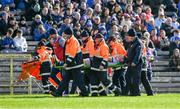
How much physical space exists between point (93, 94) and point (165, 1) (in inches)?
503

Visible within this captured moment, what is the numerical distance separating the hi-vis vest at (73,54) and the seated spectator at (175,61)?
854cm

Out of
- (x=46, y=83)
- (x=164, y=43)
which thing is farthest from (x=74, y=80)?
(x=164, y=43)

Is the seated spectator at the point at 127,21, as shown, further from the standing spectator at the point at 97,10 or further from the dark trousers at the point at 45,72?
the dark trousers at the point at 45,72

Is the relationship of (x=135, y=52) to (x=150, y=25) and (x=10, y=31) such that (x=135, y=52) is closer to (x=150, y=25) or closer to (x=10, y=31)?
(x=10, y=31)

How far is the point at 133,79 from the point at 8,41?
7086 mm

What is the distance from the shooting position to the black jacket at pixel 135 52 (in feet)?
107

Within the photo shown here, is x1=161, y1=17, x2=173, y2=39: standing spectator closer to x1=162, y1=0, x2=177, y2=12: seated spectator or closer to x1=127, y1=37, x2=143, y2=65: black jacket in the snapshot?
x1=162, y1=0, x2=177, y2=12: seated spectator

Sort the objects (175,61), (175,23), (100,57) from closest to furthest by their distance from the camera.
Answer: (100,57)
(175,61)
(175,23)

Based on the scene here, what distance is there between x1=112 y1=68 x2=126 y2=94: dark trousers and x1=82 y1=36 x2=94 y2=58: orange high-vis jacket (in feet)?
5.08

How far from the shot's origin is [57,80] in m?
35.4

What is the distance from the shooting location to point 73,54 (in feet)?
105

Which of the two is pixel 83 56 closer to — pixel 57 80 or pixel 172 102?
pixel 57 80

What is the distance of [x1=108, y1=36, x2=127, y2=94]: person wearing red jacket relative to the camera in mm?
34469

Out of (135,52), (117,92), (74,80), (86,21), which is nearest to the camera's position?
(74,80)
